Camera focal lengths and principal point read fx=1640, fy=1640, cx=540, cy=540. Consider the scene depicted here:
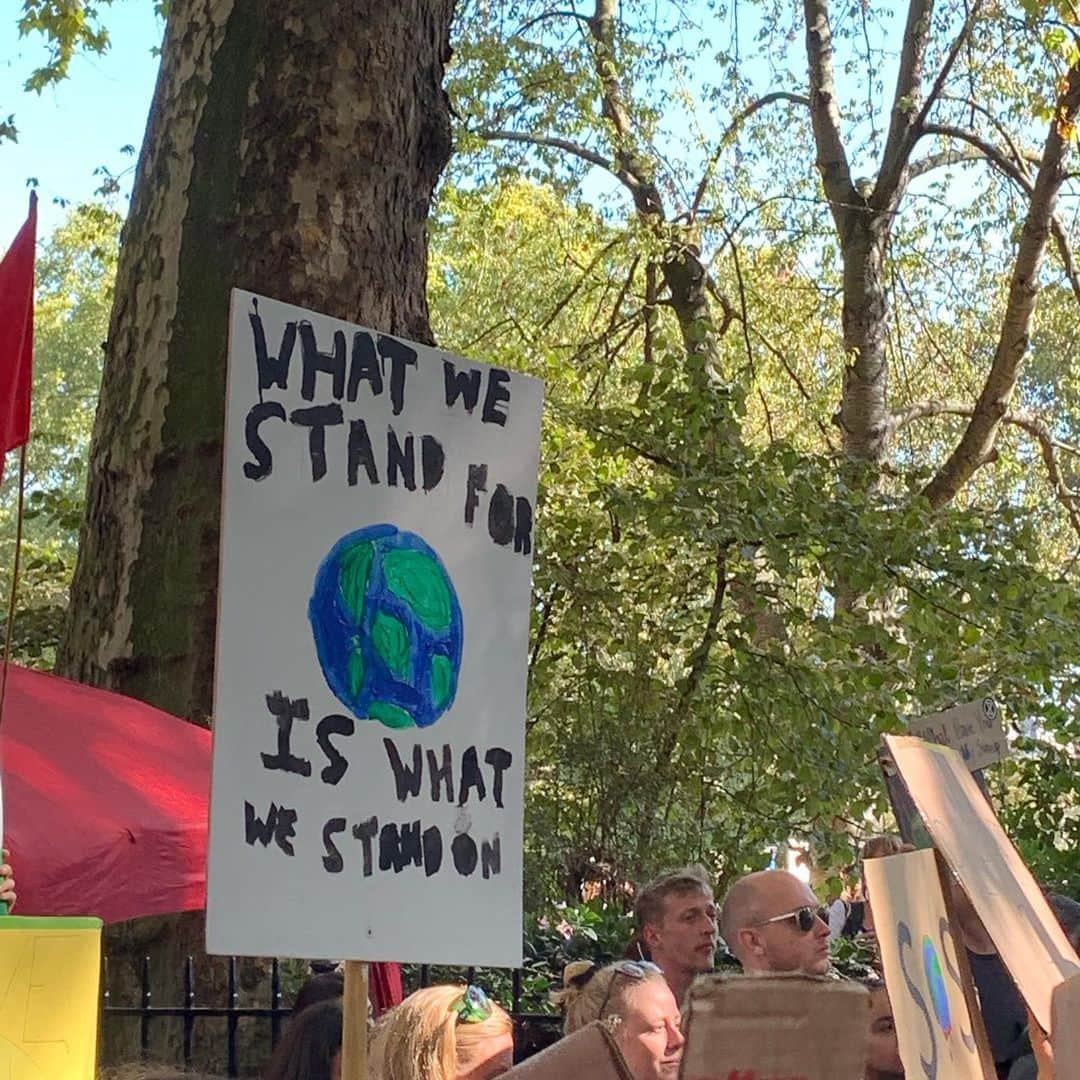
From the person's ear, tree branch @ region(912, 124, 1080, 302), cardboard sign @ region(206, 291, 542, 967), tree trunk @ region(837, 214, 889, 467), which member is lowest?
the person's ear

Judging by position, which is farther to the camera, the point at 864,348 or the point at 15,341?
the point at 864,348

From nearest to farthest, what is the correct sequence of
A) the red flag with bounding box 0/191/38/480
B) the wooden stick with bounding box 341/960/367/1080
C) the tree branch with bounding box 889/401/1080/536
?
the wooden stick with bounding box 341/960/367/1080
the red flag with bounding box 0/191/38/480
the tree branch with bounding box 889/401/1080/536

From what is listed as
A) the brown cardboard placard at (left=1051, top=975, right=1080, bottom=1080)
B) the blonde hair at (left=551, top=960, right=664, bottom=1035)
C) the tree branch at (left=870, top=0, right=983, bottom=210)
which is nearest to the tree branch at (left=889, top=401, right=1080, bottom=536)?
the tree branch at (left=870, top=0, right=983, bottom=210)

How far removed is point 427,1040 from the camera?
2736mm

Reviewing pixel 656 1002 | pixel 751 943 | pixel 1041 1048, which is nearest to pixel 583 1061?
pixel 1041 1048

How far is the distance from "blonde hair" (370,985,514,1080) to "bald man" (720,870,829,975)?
1664mm

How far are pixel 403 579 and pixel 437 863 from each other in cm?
46

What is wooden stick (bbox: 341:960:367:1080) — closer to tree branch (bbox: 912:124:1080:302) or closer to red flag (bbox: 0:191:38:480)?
red flag (bbox: 0:191:38:480)

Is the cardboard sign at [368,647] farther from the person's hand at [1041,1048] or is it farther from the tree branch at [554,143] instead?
the tree branch at [554,143]

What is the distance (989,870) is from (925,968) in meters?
0.18

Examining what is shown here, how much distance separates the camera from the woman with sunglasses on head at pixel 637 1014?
3104mm

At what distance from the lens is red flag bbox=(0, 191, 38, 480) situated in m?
2.65

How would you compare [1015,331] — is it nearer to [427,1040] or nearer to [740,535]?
[740,535]

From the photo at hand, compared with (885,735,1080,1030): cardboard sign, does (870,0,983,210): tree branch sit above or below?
above
